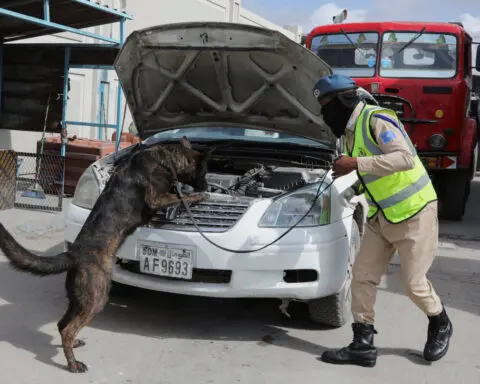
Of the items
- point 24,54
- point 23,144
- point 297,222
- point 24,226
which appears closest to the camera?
point 297,222

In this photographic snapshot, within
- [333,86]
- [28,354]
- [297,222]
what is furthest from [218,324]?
[333,86]

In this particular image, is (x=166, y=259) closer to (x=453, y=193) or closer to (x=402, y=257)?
(x=402, y=257)

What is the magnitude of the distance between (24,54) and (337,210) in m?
6.88

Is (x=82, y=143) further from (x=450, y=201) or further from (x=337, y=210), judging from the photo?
(x=337, y=210)

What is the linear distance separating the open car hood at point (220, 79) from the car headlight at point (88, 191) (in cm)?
102

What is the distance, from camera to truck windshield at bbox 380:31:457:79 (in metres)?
8.62

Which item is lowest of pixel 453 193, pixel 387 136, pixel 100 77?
pixel 453 193

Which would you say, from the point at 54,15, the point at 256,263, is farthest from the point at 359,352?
the point at 54,15

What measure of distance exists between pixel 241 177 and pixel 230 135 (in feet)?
3.62

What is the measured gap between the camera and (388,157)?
3.50 metres

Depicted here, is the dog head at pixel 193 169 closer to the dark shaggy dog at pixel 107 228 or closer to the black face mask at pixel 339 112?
the dark shaggy dog at pixel 107 228

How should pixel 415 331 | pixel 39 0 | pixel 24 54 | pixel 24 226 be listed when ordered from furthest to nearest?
pixel 24 54 → pixel 39 0 → pixel 24 226 → pixel 415 331

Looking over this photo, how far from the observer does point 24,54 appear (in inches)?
371

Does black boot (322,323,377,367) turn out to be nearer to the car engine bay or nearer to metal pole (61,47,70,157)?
the car engine bay
